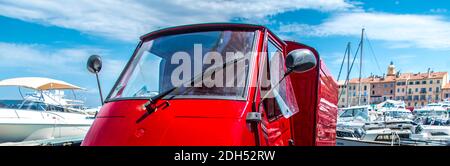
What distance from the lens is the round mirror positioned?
4.28 m

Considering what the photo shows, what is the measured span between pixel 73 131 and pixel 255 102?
12081 mm

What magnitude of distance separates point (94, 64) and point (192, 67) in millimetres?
1480

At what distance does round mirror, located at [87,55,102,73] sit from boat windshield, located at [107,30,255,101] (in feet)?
2.00

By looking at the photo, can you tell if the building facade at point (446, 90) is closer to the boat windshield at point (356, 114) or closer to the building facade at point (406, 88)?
the building facade at point (406, 88)

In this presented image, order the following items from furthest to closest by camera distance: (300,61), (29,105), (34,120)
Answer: (29,105) → (34,120) → (300,61)

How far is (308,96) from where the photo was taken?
16.8ft

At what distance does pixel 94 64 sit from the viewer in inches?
169

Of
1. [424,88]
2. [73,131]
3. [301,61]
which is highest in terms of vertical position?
[424,88]

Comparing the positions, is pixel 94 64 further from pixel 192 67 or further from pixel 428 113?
pixel 428 113

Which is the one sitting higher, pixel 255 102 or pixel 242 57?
pixel 242 57

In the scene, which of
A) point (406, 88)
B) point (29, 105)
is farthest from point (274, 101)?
point (406, 88)

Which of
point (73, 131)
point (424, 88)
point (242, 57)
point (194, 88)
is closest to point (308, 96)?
point (242, 57)
